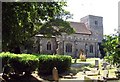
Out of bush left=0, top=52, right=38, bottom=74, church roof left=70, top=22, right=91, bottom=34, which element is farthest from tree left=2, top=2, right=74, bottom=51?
church roof left=70, top=22, right=91, bottom=34

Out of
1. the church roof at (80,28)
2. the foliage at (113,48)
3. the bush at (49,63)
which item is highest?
the church roof at (80,28)

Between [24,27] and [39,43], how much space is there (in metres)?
31.8

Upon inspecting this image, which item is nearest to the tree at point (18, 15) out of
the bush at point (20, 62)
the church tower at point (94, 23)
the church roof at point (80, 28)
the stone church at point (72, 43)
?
the bush at point (20, 62)

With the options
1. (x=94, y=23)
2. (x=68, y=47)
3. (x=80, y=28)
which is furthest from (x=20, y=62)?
(x=94, y=23)

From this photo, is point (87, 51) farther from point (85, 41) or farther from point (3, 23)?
point (3, 23)

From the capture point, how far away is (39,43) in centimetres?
4578

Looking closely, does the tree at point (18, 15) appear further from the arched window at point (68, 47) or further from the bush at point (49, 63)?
the arched window at point (68, 47)

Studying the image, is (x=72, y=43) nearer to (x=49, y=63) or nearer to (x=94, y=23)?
(x=94, y=23)

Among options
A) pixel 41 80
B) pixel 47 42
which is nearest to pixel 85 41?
pixel 47 42

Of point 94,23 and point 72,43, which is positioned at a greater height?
point 94,23

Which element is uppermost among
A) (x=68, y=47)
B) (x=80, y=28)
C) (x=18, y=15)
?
(x=80, y=28)

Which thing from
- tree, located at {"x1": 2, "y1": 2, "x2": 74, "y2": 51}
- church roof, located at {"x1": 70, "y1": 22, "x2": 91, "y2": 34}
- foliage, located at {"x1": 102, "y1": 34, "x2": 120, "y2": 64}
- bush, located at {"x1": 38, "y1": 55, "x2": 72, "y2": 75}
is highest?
church roof, located at {"x1": 70, "y1": 22, "x2": 91, "y2": 34}

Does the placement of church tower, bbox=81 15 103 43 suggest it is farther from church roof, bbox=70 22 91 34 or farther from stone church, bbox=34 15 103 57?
church roof, bbox=70 22 91 34

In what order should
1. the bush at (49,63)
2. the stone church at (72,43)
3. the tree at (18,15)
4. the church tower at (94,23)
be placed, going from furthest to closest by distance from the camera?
the church tower at (94,23)
the stone church at (72,43)
the bush at (49,63)
the tree at (18,15)
